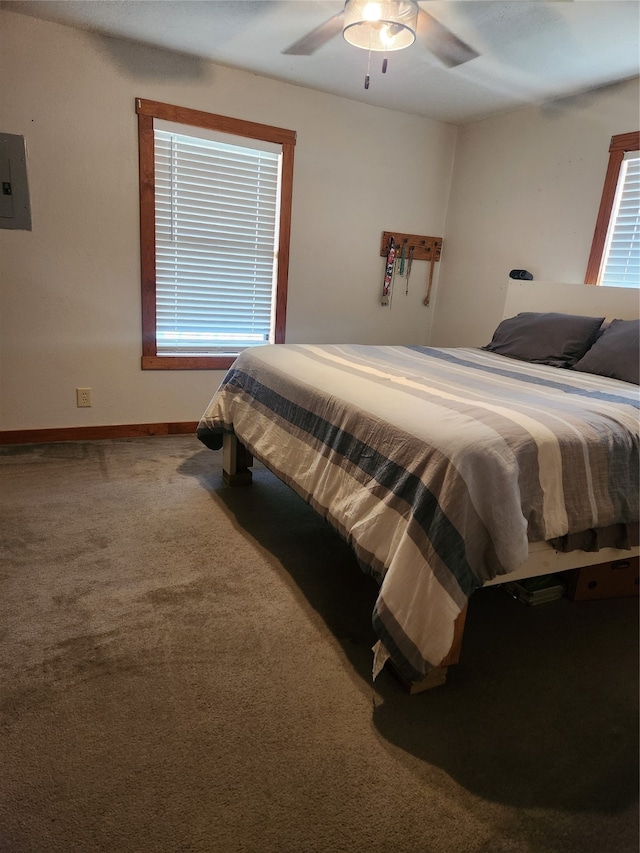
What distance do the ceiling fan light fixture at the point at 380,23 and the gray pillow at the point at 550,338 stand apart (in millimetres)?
1508

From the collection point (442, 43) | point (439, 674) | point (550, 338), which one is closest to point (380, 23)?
point (442, 43)

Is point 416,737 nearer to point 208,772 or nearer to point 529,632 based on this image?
point 208,772

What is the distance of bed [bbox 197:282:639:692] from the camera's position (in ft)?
4.07

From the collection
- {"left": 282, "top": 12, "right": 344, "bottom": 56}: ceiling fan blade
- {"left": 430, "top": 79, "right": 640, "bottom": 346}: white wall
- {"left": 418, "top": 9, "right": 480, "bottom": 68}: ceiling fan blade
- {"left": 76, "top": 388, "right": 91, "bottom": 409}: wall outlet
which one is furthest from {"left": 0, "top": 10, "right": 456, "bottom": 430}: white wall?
{"left": 418, "top": 9, "right": 480, "bottom": 68}: ceiling fan blade

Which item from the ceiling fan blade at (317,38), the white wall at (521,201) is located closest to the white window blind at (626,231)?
the white wall at (521,201)

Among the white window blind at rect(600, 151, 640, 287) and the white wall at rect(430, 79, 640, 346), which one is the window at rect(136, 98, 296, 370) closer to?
the white wall at rect(430, 79, 640, 346)

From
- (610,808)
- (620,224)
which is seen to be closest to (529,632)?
(610,808)

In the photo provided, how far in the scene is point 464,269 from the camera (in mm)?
4059

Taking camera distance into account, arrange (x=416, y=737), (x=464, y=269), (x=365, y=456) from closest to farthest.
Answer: (x=416, y=737), (x=365, y=456), (x=464, y=269)

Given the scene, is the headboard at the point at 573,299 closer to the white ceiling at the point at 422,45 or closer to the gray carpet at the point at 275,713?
the white ceiling at the point at 422,45

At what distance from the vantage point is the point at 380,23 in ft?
6.69

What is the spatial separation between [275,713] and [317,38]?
2.93 meters

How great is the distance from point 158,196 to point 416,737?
3.19 metres

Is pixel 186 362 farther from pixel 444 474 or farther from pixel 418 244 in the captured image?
pixel 444 474
